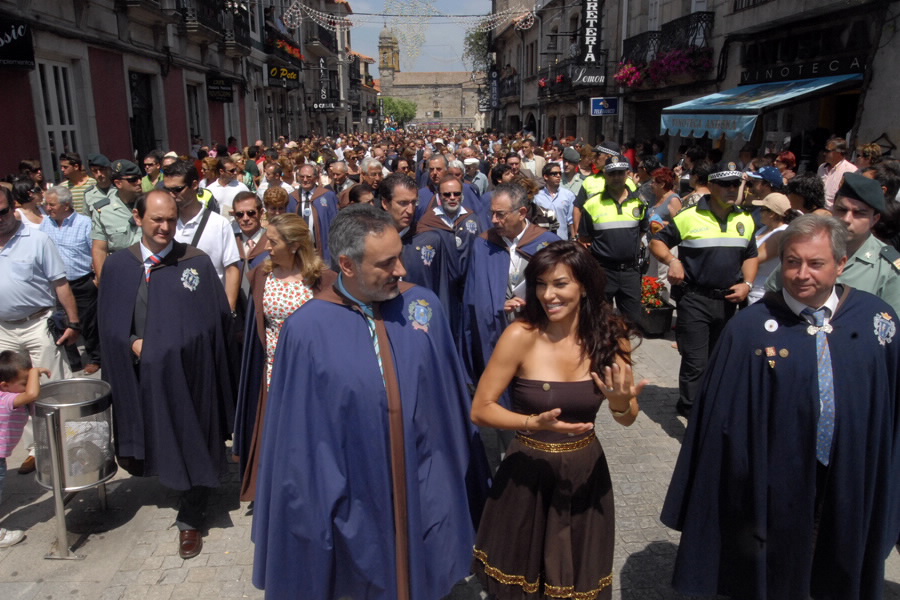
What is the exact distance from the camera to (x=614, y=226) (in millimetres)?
6176

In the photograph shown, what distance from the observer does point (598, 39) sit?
78.6 ft

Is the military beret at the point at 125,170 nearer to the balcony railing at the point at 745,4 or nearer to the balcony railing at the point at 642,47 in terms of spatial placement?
the balcony railing at the point at 745,4

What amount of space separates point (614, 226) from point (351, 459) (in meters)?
4.13

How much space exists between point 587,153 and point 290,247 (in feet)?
21.8

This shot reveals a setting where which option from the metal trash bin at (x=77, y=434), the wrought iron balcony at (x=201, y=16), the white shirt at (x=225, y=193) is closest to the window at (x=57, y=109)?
the white shirt at (x=225, y=193)

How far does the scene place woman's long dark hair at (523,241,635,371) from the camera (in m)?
2.75

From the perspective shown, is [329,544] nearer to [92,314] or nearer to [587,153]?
[92,314]

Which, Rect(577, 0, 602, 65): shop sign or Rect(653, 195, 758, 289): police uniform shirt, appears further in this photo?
Rect(577, 0, 602, 65): shop sign

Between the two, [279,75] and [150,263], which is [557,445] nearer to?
[150,263]

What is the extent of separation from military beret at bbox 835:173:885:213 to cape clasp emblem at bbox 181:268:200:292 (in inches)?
140

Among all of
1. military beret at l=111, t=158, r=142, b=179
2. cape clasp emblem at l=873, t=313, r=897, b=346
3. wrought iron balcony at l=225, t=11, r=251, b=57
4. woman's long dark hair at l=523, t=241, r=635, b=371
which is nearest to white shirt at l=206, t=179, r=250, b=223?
military beret at l=111, t=158, r=142, b=179

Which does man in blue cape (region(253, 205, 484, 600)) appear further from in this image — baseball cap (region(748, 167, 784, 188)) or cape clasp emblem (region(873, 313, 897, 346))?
baseball cap (region(748, 167, 784, 188))

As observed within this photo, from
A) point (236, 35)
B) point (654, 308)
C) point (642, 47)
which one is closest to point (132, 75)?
point (236, 35)

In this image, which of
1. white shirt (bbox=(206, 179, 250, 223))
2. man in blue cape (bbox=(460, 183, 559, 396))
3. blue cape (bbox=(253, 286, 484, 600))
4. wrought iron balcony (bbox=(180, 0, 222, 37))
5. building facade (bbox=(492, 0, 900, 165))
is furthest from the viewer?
wrought iron balcony (bbox=(180, 0, 222, 37))
